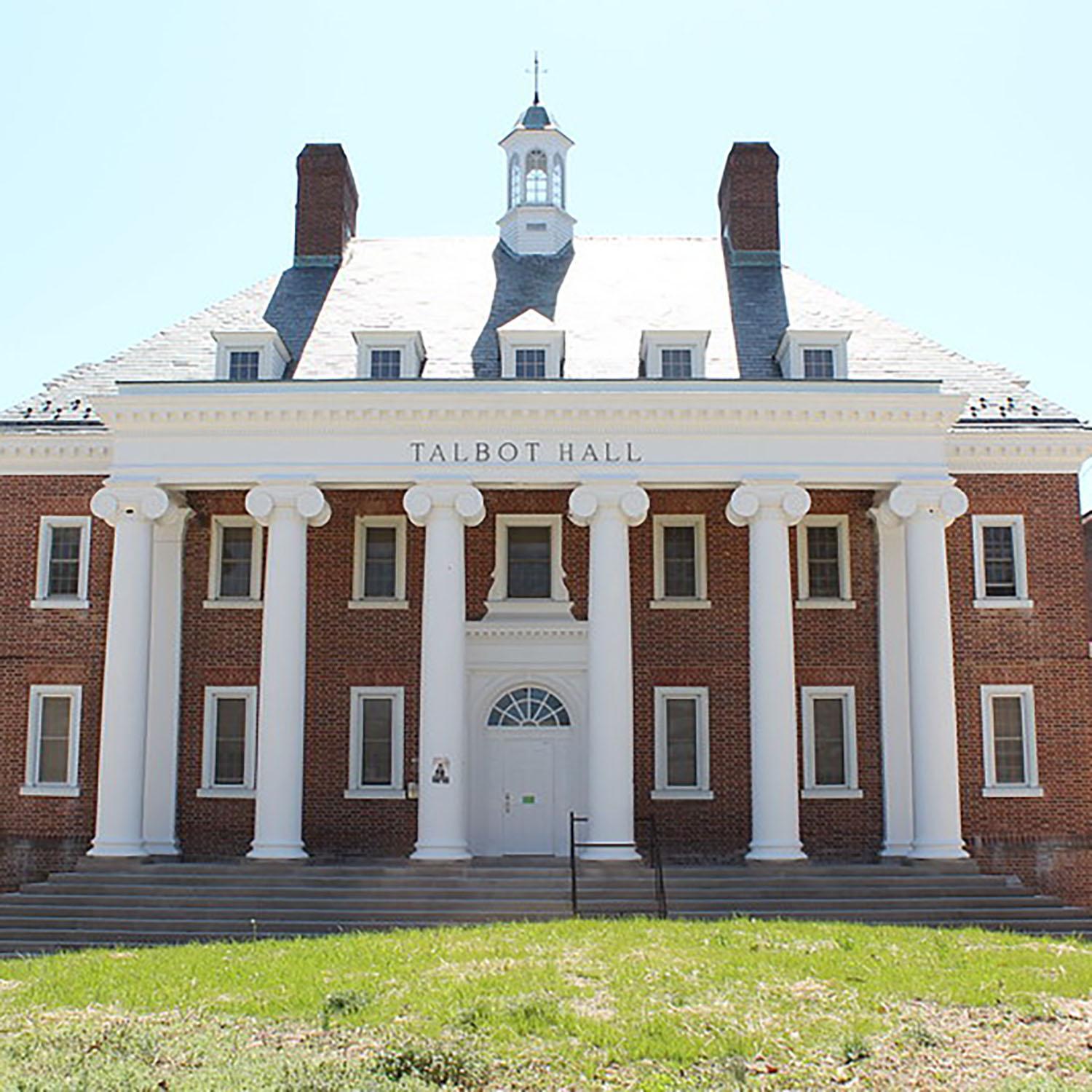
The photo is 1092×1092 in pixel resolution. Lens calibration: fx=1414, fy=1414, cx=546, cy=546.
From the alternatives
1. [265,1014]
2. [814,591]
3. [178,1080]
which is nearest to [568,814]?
[814,591]

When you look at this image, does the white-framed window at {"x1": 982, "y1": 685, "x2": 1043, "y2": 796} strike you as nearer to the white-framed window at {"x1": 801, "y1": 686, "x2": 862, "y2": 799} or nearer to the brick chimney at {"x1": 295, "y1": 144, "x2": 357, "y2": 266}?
the white-framed window at {"x1": 801, "y1": 686, "x2": 862, "y2": 799}

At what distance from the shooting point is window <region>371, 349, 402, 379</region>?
27.5 metres

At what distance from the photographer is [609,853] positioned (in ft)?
78.2

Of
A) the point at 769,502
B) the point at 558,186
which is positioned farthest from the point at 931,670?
the point at 558,186

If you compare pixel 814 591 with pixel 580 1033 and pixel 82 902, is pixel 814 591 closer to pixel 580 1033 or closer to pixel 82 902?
pixel 82 902

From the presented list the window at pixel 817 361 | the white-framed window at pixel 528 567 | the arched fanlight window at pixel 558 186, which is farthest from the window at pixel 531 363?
the arched fanlight window at pixel 558 186

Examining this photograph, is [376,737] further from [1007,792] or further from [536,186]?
[536,186]

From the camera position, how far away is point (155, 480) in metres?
25.3

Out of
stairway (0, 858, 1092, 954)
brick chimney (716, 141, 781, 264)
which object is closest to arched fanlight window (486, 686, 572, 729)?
stairway (0, 858, 1092, 954)

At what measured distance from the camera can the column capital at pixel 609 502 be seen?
24.9 metres

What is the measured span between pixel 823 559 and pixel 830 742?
3608 millimetres

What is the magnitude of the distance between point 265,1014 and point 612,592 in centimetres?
1251

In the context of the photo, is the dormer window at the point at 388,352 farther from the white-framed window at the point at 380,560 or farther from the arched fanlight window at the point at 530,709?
the arched fanlight window at the point at 530,709

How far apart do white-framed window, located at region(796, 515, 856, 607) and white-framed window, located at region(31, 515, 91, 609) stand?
1419 centimetres
